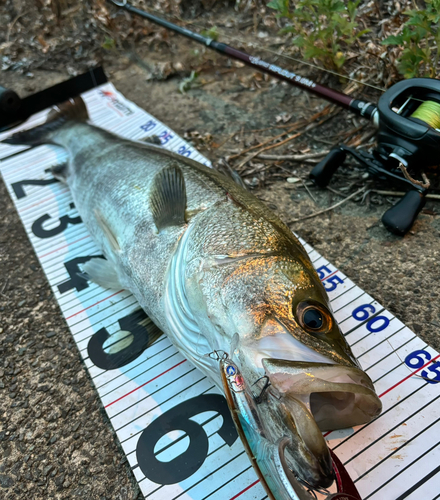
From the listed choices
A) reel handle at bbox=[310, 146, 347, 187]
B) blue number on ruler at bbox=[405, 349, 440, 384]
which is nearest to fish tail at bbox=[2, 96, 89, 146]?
reel handle at bbox=[310, 146, 347, 187]

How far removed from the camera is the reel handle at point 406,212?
229 centimetres

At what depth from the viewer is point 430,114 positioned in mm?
2230

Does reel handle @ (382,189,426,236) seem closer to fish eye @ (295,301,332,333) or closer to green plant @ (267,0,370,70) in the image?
fish eye @ (295,301,332,333)

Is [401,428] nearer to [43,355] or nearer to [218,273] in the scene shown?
[218,273]

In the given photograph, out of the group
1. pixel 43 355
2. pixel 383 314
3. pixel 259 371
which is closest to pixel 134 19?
pixel 43 355

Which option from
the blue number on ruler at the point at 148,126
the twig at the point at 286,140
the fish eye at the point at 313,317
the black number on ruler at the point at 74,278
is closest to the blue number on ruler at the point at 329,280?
the fish eye at the point at 313,317

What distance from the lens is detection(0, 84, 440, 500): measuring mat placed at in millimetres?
1607

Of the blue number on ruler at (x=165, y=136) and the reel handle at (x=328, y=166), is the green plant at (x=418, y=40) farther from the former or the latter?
the blue number on ruler at (x=165, y=136)

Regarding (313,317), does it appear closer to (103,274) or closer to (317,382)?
(317,382)

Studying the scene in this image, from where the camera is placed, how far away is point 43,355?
2211mm

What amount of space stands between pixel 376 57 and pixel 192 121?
1641mm

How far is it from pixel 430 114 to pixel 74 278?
7.67 ft

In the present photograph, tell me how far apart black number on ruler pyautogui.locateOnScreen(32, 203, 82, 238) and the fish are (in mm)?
415

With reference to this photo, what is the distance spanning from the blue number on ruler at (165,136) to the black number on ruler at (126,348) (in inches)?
67.6
